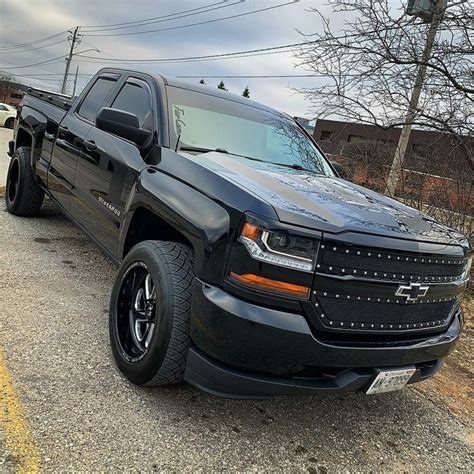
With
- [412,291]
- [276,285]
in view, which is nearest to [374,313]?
[412,291]

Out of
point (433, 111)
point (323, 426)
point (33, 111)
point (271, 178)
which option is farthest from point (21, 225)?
point (433, 111)

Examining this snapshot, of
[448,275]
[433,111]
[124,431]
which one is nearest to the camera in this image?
[124,431]

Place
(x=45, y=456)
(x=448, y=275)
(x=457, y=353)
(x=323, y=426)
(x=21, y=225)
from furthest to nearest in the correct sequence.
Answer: (x=21, y=225)
(x=457, y=353)
(x=323, y=426)
(x=448, y=275)
(x=45, y=456)

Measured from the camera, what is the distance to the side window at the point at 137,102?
370cm

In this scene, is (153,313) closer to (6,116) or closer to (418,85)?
(418,85)

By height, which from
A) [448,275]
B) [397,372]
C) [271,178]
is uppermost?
[271,178]

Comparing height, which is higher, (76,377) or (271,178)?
(271,178)

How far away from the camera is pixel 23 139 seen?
6266mm

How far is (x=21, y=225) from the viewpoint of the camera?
19.3 feet

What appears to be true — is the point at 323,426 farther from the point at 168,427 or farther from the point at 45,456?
the point at 45,456

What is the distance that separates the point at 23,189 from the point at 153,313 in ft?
12.3

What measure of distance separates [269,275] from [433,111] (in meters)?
5.61

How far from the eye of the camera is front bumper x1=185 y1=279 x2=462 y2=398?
2273 mm

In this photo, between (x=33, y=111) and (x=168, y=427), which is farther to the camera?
(x=33, y=111)
